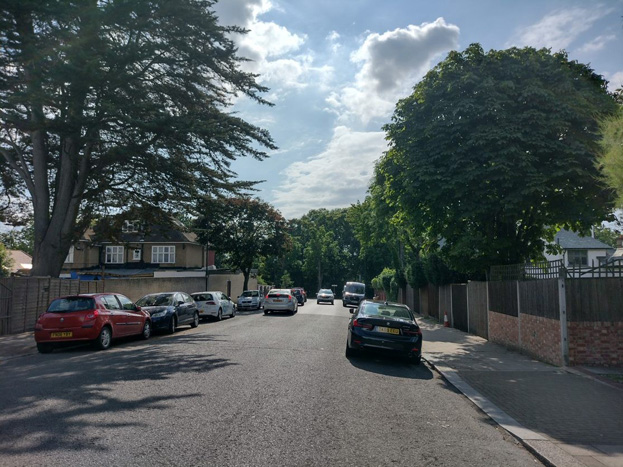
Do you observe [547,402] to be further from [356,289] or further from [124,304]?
[356,289]

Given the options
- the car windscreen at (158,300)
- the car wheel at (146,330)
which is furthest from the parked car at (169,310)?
the car wheel at (146,330)

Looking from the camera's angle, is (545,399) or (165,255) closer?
(545,399)

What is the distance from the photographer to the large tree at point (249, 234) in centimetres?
4372

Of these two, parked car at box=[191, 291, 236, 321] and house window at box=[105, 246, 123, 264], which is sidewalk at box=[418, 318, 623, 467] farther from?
house window at box=[105, 246, 123, 264]

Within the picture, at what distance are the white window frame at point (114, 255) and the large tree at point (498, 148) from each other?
40.1 meters

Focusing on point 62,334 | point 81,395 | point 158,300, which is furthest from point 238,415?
point 158,300

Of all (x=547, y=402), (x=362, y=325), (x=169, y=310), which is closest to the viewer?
(x=547, y=402)

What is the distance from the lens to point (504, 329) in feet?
47.9

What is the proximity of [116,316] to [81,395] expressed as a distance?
6.78 metres

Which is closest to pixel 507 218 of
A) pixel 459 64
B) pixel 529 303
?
pixel 529 303

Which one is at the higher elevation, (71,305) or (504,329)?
(71,305)

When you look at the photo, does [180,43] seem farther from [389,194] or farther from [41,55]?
[389,194]

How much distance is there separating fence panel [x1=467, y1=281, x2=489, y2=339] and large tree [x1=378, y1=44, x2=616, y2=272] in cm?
138

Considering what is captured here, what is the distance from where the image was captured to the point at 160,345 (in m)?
13.7
